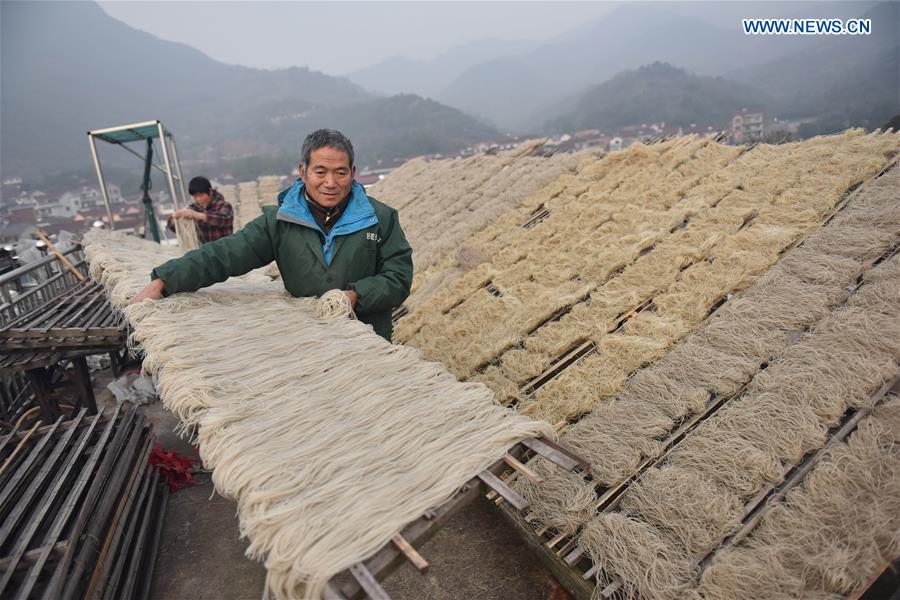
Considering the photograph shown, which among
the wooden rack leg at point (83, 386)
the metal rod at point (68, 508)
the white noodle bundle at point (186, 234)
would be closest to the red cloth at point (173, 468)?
the metal rod at point (68, 508)

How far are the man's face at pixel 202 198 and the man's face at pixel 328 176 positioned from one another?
3297mm

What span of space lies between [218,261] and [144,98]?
117 metres

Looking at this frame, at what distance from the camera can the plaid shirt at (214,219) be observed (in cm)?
512

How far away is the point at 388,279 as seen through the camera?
2398 millimetres

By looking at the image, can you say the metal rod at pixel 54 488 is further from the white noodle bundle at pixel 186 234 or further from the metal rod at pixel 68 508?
the white noodle bundle at pixel 186 234

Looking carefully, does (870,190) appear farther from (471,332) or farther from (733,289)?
(471,332)

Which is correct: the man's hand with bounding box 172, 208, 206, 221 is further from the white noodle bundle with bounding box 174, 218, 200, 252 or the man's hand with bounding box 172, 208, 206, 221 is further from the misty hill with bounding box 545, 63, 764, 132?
the misty hill with bounding box 545, 63, 764, 132

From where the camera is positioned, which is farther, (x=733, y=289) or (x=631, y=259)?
(x=631, y=259)

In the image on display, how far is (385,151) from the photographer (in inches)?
1988

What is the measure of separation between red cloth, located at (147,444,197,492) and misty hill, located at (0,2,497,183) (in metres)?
49.3

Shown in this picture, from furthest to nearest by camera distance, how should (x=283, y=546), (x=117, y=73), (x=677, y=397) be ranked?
(x=117, y=73), (x=677, y=397), (x=283, y=546)

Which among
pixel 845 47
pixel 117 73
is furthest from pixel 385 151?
pixel 117 73

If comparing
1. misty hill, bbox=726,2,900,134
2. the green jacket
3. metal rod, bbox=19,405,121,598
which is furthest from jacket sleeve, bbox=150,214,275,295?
misty hill, bbox=726,2,900,134

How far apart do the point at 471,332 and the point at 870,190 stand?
123 inches
